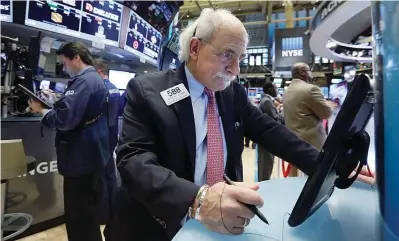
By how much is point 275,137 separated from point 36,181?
2.16m

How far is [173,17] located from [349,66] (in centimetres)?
901

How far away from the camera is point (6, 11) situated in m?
2.58

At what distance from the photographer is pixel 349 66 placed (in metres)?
11.1

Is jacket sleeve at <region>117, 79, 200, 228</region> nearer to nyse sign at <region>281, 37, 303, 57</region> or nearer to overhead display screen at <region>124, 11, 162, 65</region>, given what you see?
overhead display screen at <region>124, 11, 162, 65</region>

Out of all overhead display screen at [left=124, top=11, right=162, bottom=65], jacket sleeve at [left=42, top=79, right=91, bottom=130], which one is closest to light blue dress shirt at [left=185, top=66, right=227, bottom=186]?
jacket sleeve at [left=42, top=79, right=91, bottom=130]

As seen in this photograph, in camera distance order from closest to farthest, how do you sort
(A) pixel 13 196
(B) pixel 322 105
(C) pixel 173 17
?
(A) pixel 13 196
(B) pixel 322 105
(C) pixel 173 17

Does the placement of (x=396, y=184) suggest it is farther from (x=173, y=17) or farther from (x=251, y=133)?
(x=173, y=17)

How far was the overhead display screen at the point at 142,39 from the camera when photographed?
385cm

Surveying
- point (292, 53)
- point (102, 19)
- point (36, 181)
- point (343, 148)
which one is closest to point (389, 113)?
point (343, 148)

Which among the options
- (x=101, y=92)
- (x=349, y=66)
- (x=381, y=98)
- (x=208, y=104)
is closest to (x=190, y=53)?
(x=208, y=104)

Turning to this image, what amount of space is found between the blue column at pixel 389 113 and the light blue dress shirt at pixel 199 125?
0.55m

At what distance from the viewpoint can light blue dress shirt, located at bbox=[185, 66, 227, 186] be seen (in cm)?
90

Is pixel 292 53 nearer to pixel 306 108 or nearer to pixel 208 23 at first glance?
pixel 306 108

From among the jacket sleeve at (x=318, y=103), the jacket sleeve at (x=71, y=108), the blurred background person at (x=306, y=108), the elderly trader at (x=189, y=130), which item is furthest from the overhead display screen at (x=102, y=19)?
the elderly trader at (x=189, y=130)
